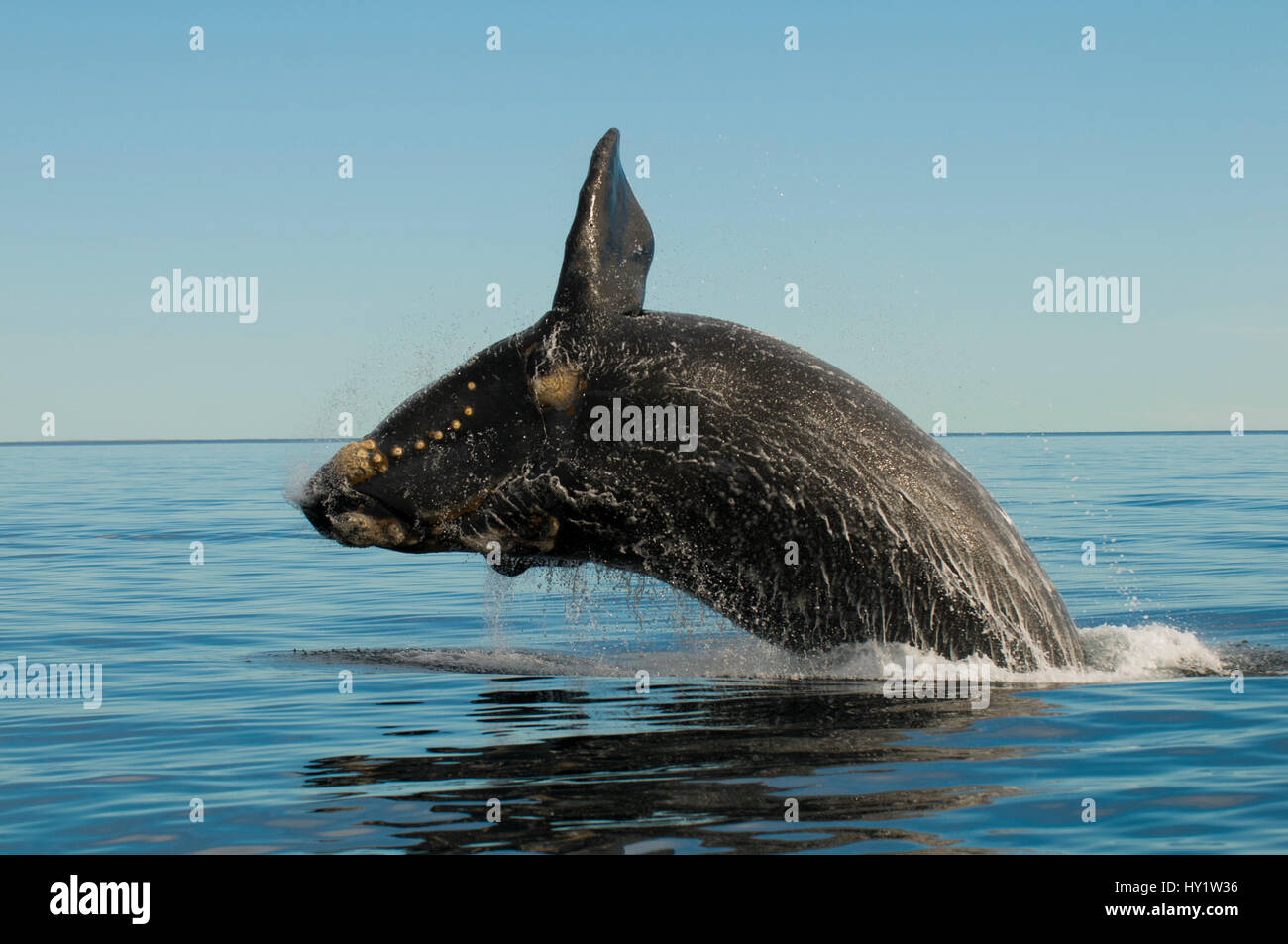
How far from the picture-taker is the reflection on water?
7.08 meters

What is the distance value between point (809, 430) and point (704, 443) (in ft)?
2.65

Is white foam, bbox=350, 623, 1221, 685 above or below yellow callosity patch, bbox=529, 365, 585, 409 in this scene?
below

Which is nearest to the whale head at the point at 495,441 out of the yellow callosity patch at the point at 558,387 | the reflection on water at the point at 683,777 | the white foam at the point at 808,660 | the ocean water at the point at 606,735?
the yellow callosity patch at the point at 558,387

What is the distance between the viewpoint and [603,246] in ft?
34.3

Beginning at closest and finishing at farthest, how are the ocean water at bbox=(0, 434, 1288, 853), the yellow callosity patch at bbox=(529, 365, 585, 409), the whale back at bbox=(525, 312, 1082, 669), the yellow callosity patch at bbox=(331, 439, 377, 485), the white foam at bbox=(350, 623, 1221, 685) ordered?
the ocean water at bbox=(0, 434, 1288, 853)
the whale back at bbox=(525, 312, 1082, 669)
the yellow callosity patch at bbox=(529, 365, 585, 409)
the yellow callosity patch at bbox=(331, 439, 377, 485)
the white foam at bbox=(350, 623, 1221, 685)

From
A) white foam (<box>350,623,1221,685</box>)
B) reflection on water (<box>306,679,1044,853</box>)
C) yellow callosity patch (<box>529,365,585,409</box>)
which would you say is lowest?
reflection on water (<box>306,679,1044,853</box>)

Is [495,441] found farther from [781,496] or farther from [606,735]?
[606,735]

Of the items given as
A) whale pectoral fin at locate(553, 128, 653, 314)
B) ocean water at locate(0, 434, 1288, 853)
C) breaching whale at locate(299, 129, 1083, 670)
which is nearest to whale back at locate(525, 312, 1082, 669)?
breaching whale at locate(299, 129, 1083, 670)

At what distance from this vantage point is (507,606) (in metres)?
19.6

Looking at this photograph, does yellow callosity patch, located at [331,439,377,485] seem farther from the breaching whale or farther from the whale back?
the whale back

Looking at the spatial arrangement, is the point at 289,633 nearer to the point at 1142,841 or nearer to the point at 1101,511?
the point at 1142,841

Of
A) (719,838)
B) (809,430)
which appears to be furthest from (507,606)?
(719,838)

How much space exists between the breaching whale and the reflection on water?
84 centimetres

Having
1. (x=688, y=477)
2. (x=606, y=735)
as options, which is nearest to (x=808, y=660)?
(x=688, y=477)
